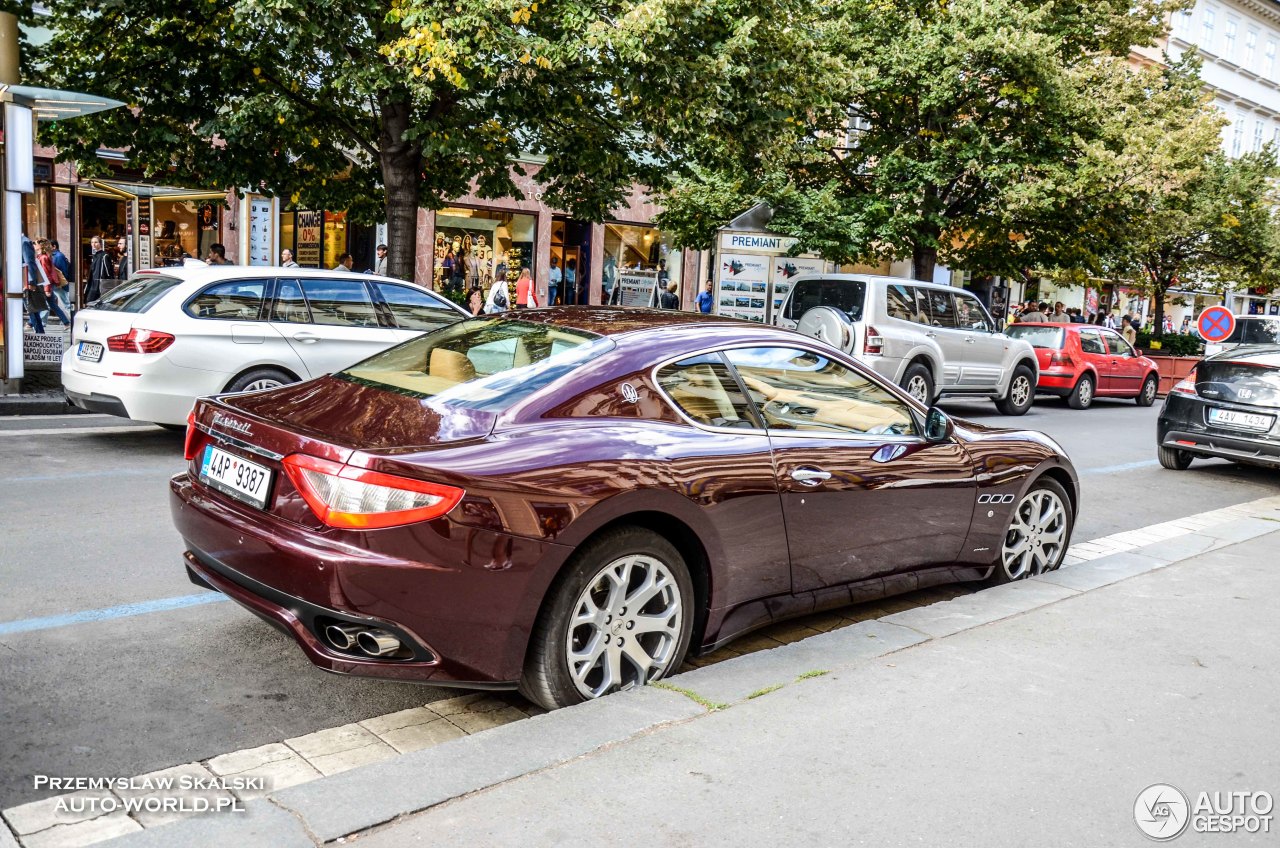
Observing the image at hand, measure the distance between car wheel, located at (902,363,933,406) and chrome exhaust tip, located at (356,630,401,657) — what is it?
40.1 feet

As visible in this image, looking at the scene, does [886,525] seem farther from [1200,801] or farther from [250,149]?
[250,149]

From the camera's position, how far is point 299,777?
10.7ft

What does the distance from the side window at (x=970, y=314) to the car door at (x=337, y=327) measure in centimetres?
916

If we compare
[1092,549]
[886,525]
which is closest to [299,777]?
[886,525]

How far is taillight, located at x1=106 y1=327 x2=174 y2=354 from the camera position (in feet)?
28.0

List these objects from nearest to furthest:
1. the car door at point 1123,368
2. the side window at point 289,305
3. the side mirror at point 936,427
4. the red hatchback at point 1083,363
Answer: the side mirror at point 936,427 → the side window at point 289,305 → the red hatchback at point 1083,363 → the car door at point 1123,368

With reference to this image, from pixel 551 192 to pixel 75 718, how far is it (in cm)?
1324

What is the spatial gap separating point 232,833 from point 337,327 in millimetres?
7373

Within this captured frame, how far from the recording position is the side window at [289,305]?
9.29m

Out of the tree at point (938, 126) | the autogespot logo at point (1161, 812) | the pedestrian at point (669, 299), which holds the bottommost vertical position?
the autogespot logo at point (1161, 812)

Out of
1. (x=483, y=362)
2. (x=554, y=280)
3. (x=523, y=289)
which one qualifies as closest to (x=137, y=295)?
(x=483, y=362)

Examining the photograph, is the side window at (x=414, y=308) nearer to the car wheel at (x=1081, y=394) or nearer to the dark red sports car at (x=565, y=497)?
the dark red sports car at (x=565, y=497)

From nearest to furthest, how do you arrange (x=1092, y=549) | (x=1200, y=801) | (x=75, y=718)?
(x=1200, y=801), (x=75, y=718), (x=1092, y=549)

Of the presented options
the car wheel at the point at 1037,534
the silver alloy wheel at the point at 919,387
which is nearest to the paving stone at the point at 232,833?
the car wheel at the point at 1037,534
